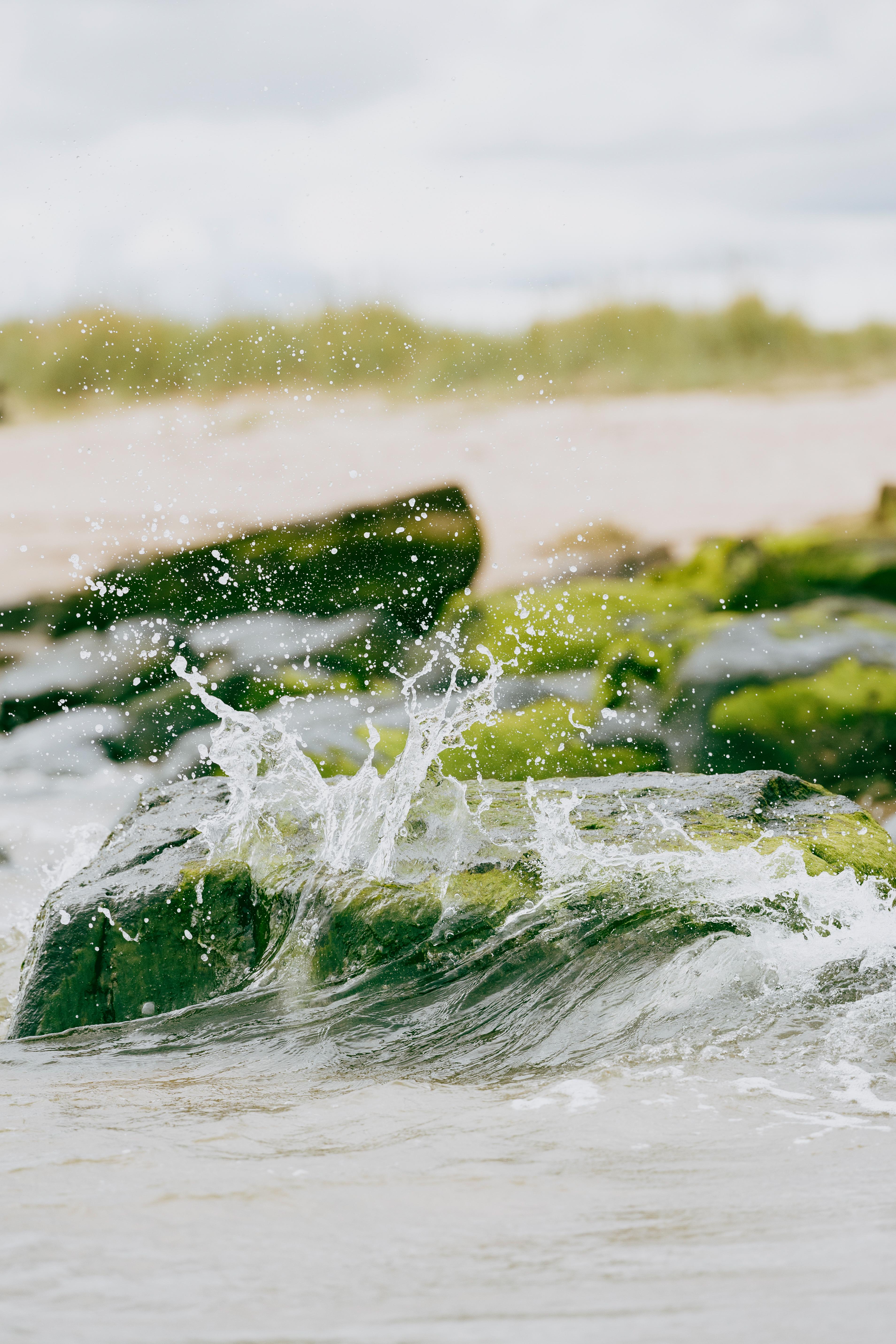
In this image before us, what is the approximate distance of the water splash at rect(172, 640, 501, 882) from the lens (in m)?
4.30

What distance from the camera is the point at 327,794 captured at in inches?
182

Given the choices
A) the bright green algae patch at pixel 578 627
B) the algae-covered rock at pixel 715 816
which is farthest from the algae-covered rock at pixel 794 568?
the algae-covered rock at pixel 715 816

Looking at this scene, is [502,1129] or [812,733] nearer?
[502,1129]

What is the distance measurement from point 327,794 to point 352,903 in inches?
27.7

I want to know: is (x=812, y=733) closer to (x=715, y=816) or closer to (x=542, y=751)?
(x=542, y=751)

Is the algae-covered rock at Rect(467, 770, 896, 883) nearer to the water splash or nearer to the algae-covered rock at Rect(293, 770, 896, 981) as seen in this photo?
the algae-covered rock at Rect(293, 770, 896, 981)

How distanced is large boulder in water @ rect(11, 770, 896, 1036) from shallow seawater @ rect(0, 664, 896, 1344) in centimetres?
Answer: 3

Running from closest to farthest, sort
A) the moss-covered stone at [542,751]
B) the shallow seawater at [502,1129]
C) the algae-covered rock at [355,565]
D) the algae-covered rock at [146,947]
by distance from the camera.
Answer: the shallow seawater at [502,1129], the algae-covered rock at [146,947], the moss-covered stone at [542,751], the algae-covered rock at [355,565]

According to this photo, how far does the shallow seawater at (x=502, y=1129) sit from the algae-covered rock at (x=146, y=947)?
10 centimetres

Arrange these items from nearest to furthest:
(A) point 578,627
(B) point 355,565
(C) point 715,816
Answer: (C) point 715,816 < (A) point 578,627 < (B) point 355,565

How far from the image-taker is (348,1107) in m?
3.24

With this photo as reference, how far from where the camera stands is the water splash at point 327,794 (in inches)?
Answer: 169

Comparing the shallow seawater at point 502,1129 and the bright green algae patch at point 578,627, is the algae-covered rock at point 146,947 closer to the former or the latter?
the shallow seawater at point 502,1129

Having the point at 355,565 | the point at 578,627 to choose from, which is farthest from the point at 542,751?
the point at 355,565
